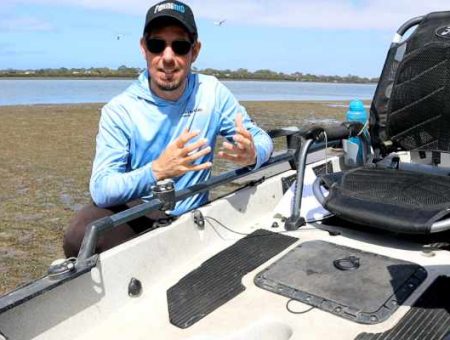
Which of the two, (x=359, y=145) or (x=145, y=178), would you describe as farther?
(x=359, y=145)

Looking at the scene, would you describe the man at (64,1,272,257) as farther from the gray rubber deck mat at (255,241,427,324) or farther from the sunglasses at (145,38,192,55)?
the gray rubber deck mat at (255,241,427,324)

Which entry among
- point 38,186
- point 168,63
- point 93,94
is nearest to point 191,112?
point 168,63

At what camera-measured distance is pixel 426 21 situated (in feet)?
12.4

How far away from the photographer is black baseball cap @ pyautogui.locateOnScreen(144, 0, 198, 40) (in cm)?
301

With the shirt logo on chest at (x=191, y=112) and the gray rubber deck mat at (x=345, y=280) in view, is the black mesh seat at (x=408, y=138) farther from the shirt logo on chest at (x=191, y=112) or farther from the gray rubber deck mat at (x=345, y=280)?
the shirt logo on chest at (x=191, y=112)

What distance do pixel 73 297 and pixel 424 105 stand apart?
2.66 metres

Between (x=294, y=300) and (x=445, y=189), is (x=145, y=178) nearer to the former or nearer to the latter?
(x=294, y=300)

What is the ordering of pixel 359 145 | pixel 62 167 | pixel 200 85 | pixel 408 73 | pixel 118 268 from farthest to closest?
pixel 62 167, pixel 359 145, pixel 408 73, pixel 200 85, pixel 118 268

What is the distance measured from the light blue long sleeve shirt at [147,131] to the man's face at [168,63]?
0.12 m

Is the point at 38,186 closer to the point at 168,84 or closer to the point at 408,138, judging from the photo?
the point at 168,84

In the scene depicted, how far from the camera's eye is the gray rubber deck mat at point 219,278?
8.02 ft

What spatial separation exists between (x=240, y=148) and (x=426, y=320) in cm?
140

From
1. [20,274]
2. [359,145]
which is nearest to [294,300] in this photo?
[359,145]

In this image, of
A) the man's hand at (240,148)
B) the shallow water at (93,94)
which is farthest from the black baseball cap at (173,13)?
the shallow water at (93,94)
